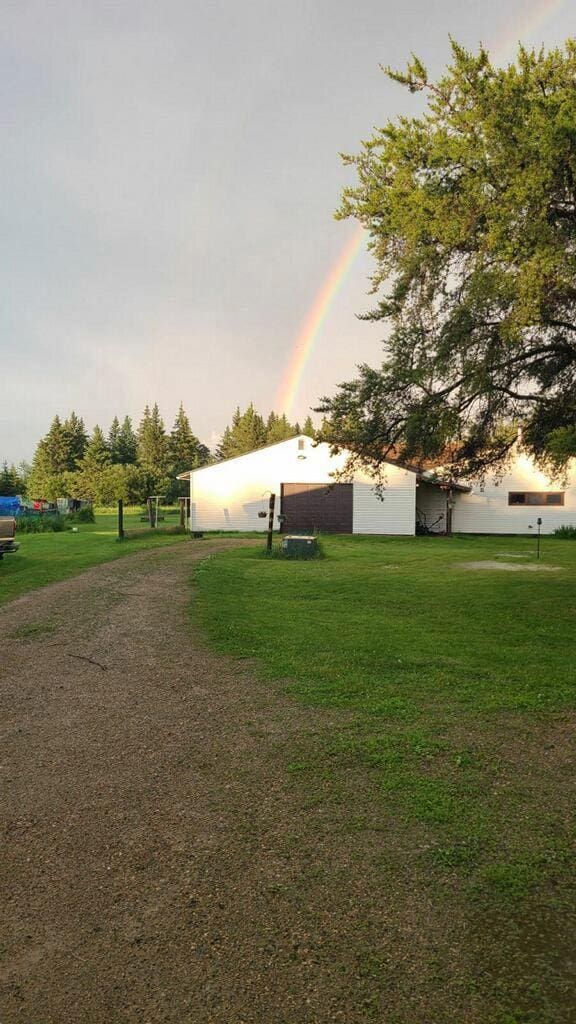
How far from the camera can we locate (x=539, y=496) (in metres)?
33.6

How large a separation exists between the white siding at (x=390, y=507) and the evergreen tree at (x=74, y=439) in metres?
58.6

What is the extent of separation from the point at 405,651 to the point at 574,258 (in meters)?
6.49

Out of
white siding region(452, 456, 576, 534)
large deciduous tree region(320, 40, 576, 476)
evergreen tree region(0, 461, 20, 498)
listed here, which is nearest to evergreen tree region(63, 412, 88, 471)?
evergreen tree region(0, 461, 20, 498)

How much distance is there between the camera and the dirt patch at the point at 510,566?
52.4 feet

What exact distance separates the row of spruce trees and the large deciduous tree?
131 feet

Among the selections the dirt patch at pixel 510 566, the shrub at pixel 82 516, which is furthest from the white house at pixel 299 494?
the dirt patch at pixel 510 566

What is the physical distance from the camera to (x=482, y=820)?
351cm

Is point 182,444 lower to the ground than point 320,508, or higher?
higher

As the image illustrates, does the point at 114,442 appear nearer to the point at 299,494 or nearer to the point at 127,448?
the point at 127,448

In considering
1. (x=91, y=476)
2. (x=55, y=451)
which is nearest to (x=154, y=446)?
(x=55, y=451)

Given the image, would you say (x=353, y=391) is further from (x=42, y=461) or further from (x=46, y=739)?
(x=42, y=461)

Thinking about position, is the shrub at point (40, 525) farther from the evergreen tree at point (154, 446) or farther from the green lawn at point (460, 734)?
the evergreen tree at point (154, 446)

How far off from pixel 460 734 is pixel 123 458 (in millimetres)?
88624

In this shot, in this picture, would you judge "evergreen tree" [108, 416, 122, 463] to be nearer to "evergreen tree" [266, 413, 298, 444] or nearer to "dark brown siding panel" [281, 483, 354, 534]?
"evergreen tree" [266, 413, 298, 444]
